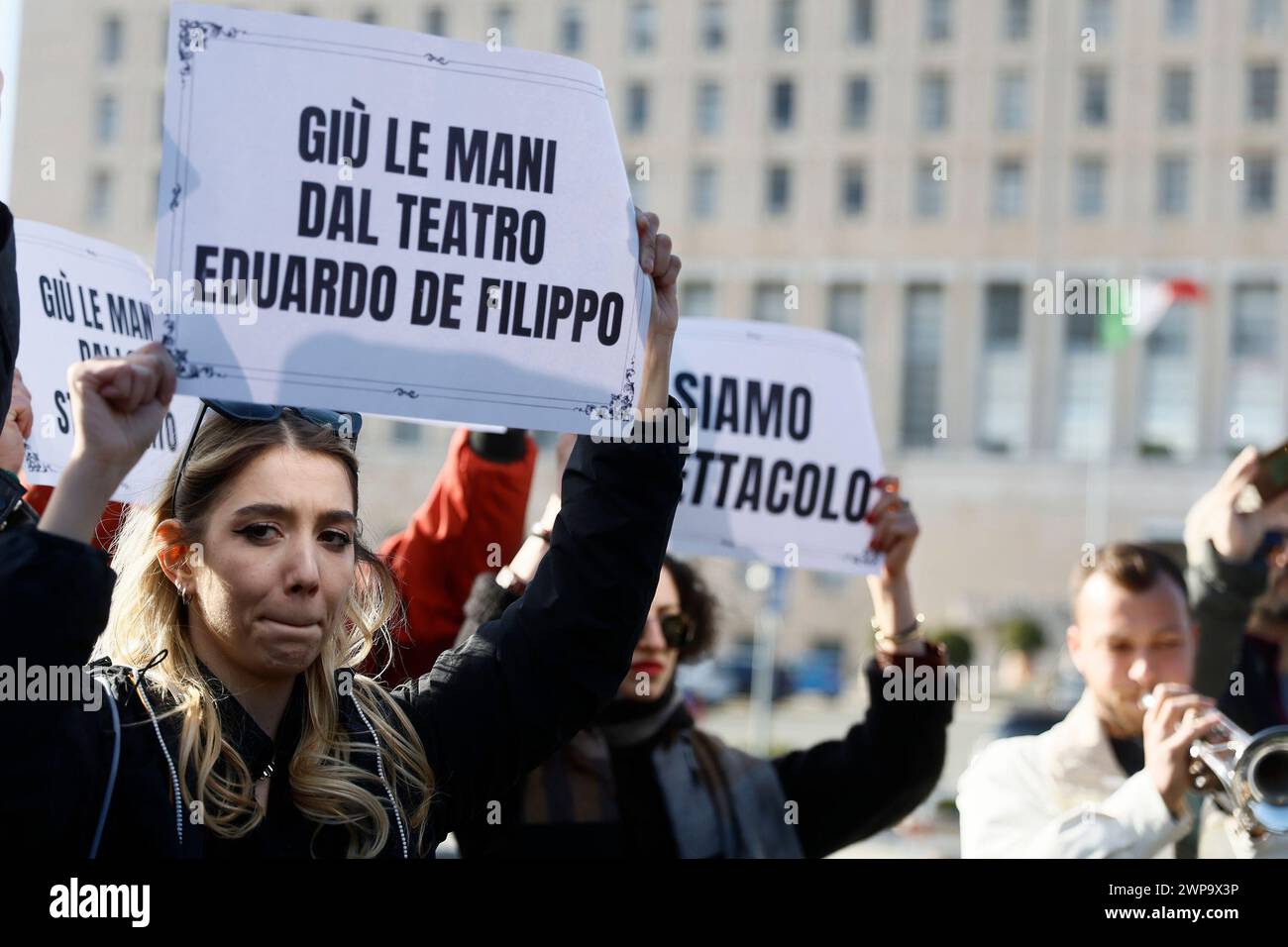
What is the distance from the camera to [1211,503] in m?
3.54

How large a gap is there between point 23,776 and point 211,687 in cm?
39

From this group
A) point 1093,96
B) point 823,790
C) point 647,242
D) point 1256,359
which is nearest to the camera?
point 647,242

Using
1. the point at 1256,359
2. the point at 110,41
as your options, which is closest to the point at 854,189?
the point at 1256,359

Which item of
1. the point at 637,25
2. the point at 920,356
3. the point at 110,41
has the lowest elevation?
the point at 920,356

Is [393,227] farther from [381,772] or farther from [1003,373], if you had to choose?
[1003,373]

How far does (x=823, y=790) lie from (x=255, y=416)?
1.61 m

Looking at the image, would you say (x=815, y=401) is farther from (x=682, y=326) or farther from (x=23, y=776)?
(x=23, y=776)

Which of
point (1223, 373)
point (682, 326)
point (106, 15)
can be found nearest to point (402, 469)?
point (106, 15)

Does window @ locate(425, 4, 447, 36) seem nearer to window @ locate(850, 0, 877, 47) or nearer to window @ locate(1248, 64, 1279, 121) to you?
window @ locate(850, 0, 877, 47)

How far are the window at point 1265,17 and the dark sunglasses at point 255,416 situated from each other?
1920 inches

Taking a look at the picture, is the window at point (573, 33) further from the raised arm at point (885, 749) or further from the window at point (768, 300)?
the raised arm at point (885, 749)

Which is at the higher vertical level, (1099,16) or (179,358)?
(1099,16)

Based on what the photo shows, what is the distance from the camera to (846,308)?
160 feet

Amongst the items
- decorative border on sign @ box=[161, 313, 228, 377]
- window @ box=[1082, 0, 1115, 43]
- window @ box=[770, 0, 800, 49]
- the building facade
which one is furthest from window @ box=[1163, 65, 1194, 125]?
decorative border on sign @ box=[161, 313, 228, 377]
